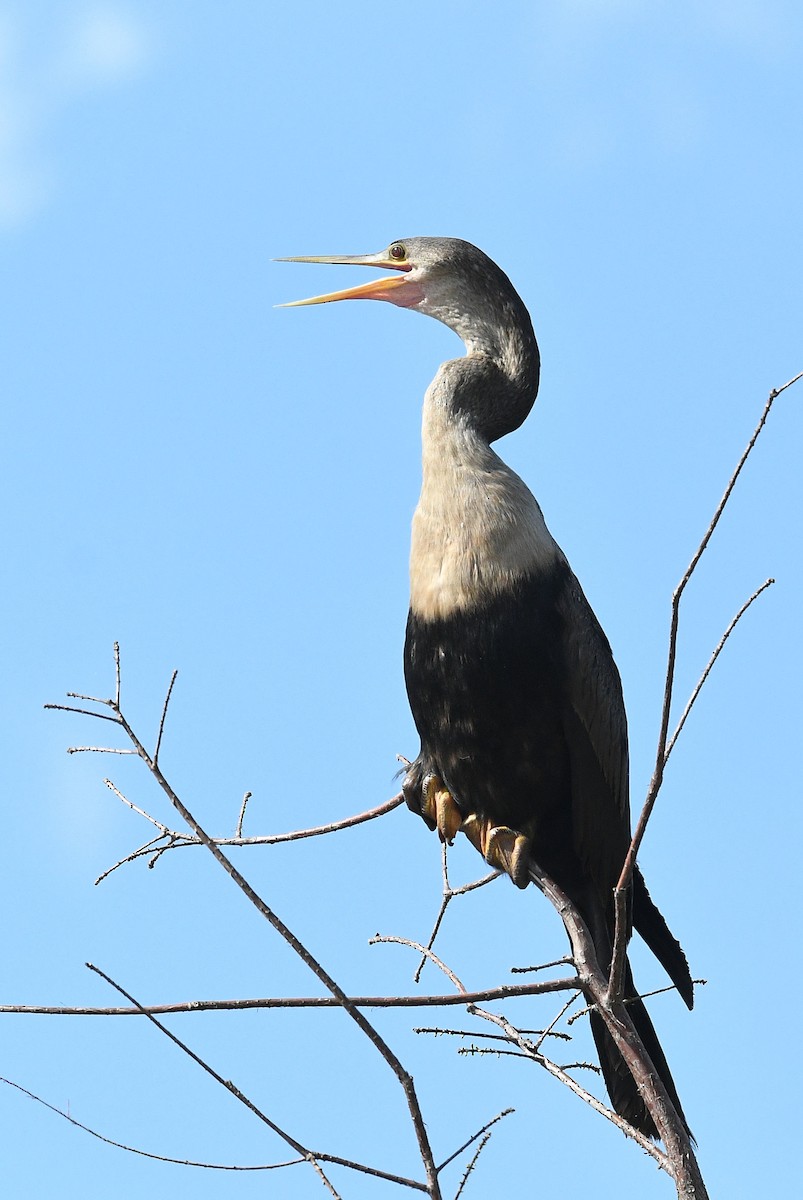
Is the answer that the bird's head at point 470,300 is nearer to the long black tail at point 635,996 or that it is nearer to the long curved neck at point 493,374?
the long curved neck at point 493,374

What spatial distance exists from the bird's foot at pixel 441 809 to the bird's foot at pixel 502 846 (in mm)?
30

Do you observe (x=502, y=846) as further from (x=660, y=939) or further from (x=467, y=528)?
(x=467, y=528)

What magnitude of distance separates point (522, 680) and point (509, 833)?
402 millimetres

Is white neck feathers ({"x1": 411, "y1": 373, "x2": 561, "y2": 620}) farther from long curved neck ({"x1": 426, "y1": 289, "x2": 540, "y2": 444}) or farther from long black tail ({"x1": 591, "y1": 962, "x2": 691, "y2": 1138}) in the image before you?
long black tail ({"x1": 591, "y1": 962, "x2": 691, "y2": 1138})

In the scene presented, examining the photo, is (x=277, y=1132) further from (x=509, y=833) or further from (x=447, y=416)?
(x=447, y=416)

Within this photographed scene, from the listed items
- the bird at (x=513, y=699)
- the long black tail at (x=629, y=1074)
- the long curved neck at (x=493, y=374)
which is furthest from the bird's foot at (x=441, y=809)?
the long curved neck at (x=493, y=374)

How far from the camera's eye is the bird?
3.47 m

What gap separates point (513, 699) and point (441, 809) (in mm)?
379

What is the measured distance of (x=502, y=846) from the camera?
3562 millimetres

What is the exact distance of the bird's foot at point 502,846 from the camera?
351cm

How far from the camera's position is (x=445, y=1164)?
2465 mm

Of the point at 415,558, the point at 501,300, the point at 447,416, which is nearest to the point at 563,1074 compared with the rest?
the point at 415,558

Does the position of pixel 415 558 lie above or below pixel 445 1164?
above

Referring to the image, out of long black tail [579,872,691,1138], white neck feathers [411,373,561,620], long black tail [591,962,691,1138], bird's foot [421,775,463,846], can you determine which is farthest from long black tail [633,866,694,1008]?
white neck feathers [411,373,561,620]
